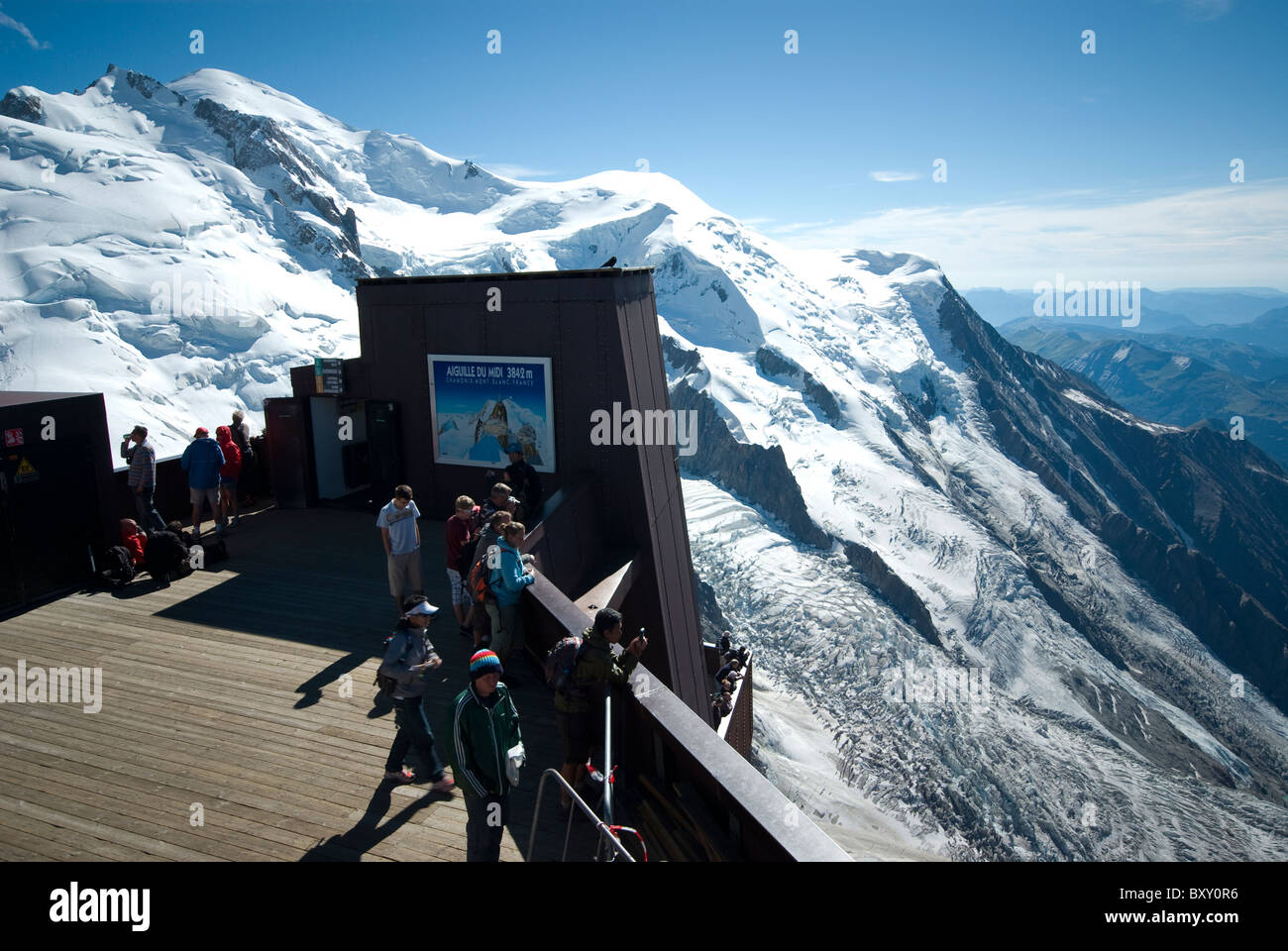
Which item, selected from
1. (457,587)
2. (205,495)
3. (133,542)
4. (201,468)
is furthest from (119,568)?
(457,587)

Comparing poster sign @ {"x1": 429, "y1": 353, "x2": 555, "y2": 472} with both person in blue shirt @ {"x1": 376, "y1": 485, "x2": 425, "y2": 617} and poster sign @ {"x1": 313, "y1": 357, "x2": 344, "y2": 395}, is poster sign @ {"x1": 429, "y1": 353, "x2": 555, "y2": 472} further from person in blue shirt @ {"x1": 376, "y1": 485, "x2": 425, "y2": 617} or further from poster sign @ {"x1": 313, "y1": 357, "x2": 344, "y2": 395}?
person in blue shirt @ {"x1": 376, "y1": 485, "x2": 425, "y2": 617}

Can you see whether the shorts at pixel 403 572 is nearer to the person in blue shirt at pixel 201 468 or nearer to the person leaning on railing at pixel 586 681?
the person leaning on railing at pixel 586 681

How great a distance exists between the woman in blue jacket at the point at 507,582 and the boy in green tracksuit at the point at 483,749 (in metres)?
2.79

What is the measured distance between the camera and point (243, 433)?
16.8m

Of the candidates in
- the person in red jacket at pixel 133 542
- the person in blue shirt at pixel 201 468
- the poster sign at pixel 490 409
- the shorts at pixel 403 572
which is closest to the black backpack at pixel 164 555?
the person in red jacket at pixel 133 542

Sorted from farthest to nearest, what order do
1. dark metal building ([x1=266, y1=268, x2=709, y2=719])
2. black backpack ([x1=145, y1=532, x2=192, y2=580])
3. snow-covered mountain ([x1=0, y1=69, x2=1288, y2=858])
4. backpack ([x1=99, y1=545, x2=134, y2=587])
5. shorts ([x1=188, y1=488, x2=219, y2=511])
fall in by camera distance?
snow-covered mountain ([x1=0, y1=69, x2=1288, y2=858]), shorts ([x1=188, y1=488, x2=219, y2=511]), dark metal building ([x1=266, y1=268, x2=709, y2=719]), black backpack ([x1=145, y1=532, x2=192, y2=580]), backpack ([x1=99, y1=545, x2=134, y2=587])

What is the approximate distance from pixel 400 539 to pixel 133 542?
5584 millimetres

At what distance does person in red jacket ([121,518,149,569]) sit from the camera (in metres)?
12.3

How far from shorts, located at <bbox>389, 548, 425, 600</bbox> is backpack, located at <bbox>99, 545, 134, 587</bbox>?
491 cm

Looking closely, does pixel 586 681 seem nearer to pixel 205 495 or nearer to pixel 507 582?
pixel 507 582

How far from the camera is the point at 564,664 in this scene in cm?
659

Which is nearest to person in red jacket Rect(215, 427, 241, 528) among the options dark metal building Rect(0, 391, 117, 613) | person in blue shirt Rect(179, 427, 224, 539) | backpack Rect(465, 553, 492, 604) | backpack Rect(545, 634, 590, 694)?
person in blue shirt Rect(179, 427, 224, 539)
